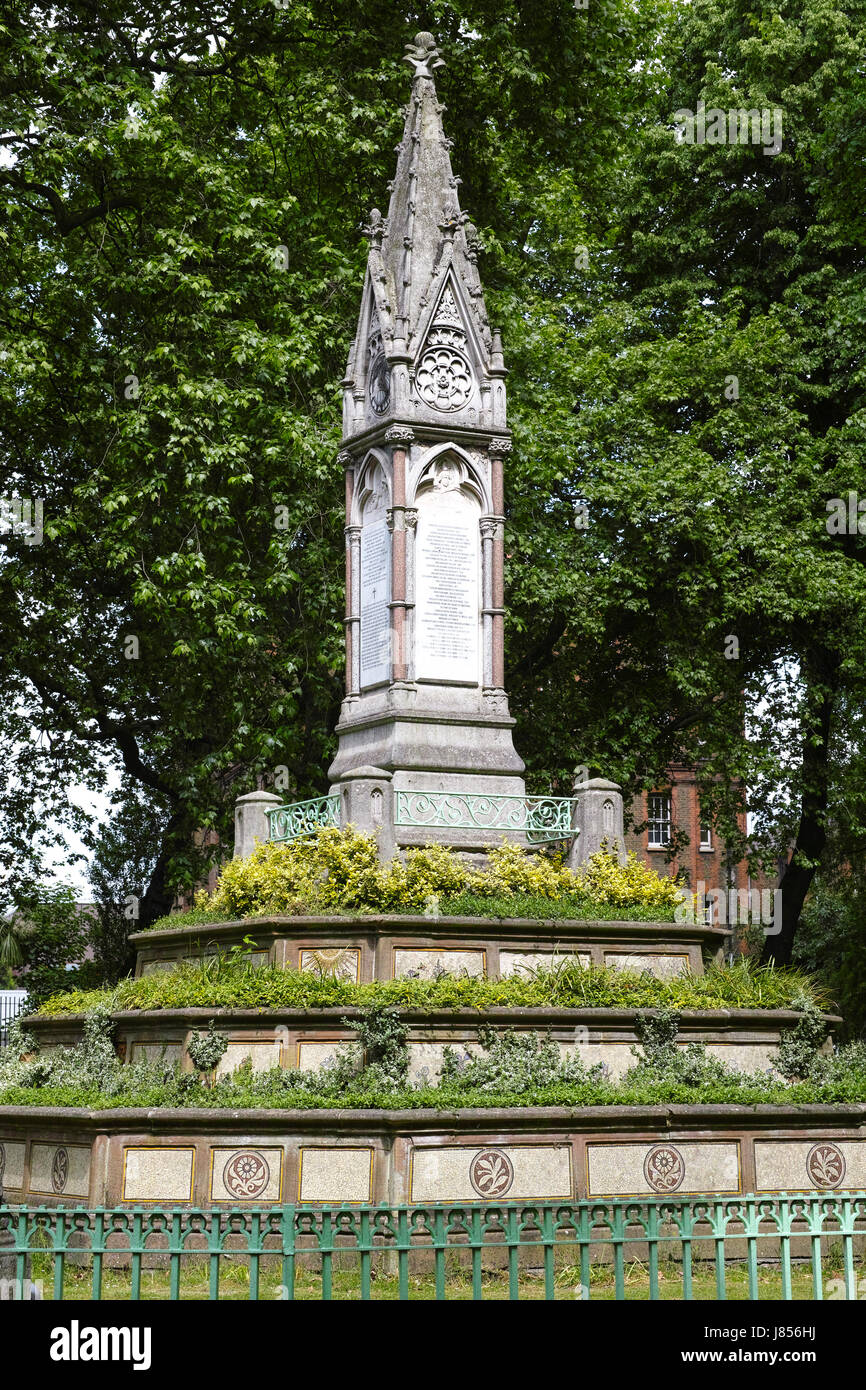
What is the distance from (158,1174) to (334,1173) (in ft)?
4.68

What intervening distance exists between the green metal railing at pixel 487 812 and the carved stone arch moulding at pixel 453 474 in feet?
11.9

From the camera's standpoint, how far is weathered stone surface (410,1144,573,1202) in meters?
12.2

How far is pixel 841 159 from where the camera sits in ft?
79.7

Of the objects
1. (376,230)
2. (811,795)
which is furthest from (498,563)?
(811,795)

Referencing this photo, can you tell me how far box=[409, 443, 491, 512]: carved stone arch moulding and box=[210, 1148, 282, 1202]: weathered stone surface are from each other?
8625mm

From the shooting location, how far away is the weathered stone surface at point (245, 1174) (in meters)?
12.2

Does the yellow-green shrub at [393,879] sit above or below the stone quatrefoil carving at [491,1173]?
above

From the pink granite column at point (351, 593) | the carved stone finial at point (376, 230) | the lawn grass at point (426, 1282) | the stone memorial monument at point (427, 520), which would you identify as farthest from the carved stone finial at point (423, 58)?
the lawn grass at point (426, 1282)

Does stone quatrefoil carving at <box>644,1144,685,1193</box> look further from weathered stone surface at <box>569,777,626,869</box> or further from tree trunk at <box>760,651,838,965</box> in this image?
tree trunk at <box>760,651,838,965</box>

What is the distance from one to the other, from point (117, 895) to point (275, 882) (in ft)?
56.8

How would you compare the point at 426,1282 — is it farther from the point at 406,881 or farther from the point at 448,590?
the point at 448,590

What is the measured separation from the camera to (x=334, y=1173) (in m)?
12.2

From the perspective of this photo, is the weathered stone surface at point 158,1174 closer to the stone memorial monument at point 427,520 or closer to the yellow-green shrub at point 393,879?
the yellow-green shrub at point 393,879
